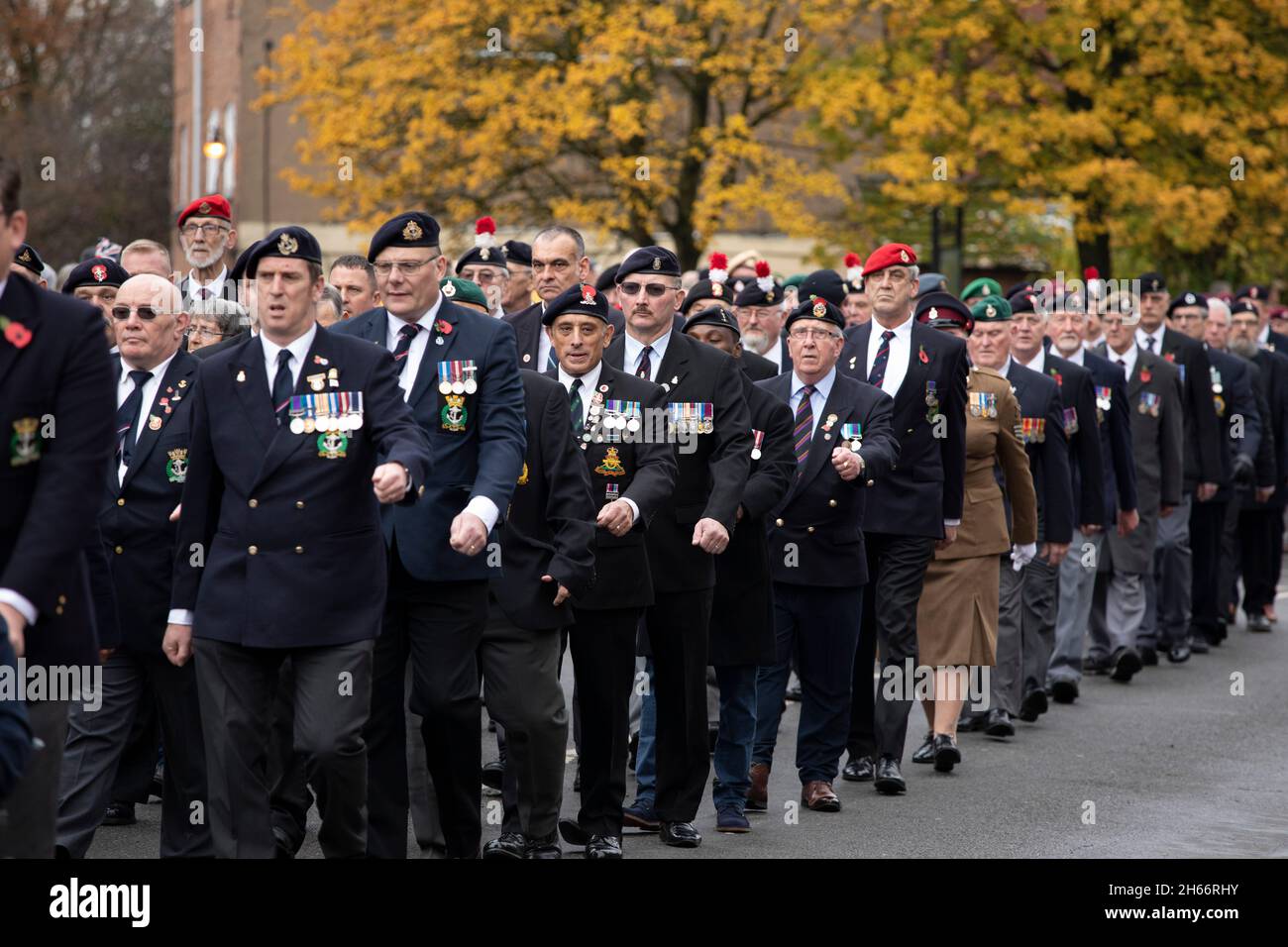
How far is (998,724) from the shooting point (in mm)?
11711

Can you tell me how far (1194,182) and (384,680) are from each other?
2205 cm

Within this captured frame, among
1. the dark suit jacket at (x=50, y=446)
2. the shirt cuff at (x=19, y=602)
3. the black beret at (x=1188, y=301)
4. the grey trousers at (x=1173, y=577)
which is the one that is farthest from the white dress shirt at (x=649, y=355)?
the black beret at (x=1188, y=301)

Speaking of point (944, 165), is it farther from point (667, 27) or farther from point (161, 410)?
point (161, 410)

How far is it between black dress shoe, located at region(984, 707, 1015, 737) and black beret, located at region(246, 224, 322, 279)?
19.6 feet

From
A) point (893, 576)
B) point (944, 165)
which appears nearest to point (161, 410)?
point (893, 576)

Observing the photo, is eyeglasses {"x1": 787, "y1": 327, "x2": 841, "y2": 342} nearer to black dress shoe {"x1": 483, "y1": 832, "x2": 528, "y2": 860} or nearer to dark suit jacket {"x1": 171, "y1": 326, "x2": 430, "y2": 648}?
black dress shoe {"x1": 483, "y1": 832, "x2": 528, "y2": 860}

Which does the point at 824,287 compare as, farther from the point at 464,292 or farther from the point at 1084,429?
the point at 464,292

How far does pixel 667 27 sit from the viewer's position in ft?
89.6

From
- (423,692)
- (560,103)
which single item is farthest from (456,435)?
(560,103)

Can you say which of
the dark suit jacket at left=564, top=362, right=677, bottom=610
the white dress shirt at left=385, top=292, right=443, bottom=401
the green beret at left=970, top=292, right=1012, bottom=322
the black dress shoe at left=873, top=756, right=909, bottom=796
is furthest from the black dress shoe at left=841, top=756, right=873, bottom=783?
the white dress shirt at left=385, top=292, right=443, bottom=401

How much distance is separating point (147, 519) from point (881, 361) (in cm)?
393

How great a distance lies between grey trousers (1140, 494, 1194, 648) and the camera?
1525 centimetres

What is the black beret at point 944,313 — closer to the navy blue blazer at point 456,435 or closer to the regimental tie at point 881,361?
the regimental tie at point 881,361

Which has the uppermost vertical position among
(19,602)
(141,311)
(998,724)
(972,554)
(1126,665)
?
(141,311)
